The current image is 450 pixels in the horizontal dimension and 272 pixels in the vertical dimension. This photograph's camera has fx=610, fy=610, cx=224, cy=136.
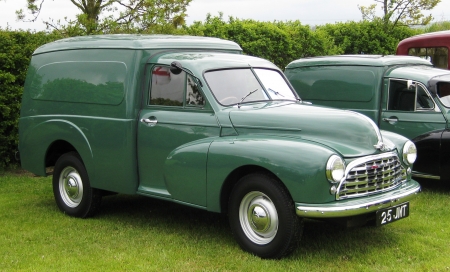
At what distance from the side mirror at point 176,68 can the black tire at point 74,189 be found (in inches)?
68.3

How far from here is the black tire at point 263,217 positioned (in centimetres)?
545

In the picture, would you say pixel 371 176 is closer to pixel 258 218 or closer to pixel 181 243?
pixel 258 218

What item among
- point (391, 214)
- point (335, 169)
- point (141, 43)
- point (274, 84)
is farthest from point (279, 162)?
point (141, 43)

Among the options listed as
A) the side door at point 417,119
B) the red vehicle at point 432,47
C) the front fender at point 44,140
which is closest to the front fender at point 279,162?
the front fender at point 44,140

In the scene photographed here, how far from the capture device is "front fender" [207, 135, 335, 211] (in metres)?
5.24

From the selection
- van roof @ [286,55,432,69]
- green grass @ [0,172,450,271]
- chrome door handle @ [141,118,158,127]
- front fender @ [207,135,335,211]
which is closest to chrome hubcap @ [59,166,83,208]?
green grass @ [0,172,450,271]

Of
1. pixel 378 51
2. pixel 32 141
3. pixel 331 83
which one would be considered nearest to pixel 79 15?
pixel 32 141

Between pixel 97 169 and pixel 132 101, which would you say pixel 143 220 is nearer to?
pixel 97 169

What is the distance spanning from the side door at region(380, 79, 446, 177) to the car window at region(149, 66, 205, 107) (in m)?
3.62

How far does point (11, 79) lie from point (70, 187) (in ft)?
10.3

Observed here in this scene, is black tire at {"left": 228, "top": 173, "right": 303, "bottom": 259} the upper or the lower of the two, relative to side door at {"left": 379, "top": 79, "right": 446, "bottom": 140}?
lower

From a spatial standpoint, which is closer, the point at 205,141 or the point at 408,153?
the point at 205,141

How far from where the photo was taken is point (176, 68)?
657 cm

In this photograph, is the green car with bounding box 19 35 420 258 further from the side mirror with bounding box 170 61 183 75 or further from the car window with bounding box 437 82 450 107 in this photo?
the car window with bounding box 437 82 450 107
